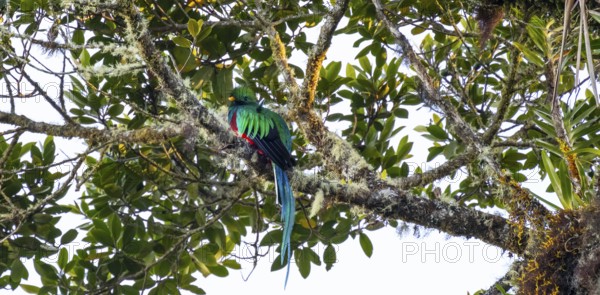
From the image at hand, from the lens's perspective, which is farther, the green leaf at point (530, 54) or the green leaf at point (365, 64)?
the green leaf at point (365, 64)

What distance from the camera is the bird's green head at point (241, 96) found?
431cm

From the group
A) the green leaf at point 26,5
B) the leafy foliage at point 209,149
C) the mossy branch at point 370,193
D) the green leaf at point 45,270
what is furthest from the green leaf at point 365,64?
the green leaf at point 45,270

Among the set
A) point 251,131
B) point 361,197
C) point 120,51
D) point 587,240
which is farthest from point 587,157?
point 120,51

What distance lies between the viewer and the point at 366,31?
4.66 metres

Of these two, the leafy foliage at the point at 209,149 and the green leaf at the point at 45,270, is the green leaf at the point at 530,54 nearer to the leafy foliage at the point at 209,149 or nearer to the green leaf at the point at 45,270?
the leafy foliage at the point at 209,149

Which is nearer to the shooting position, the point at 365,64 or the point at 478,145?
the point at 478,145

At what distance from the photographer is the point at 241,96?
4.33 m

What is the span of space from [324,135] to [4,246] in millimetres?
2072

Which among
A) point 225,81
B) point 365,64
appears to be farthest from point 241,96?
point 365,64

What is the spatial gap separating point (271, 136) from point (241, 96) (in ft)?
2.09

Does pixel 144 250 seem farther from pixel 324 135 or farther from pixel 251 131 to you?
pixel 324 135

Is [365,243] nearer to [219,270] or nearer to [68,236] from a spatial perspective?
[219,270]

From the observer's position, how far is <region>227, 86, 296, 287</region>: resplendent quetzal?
3482mm

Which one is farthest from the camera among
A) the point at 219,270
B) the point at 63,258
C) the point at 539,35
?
the point at 219,270
